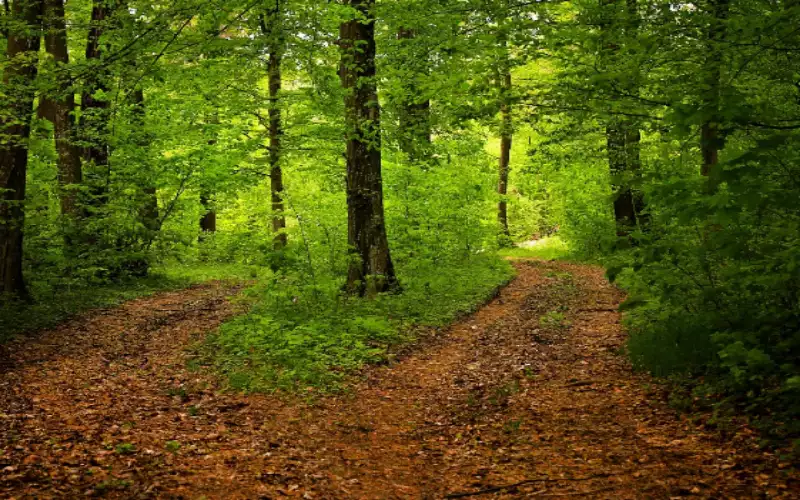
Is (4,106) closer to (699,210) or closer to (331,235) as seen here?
(331,235)

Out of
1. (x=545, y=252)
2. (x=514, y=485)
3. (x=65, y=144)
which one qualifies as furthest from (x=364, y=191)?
(x=545, y=252)

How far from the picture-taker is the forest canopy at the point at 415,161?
566 cm

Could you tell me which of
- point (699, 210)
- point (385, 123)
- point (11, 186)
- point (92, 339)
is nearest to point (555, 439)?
point (699, 210)

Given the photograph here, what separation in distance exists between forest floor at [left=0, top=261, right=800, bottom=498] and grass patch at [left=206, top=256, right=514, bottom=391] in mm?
405

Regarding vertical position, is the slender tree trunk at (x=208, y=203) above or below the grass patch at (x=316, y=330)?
above

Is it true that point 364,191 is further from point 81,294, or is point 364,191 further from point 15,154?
point 81,294

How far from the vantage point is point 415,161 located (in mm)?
16953

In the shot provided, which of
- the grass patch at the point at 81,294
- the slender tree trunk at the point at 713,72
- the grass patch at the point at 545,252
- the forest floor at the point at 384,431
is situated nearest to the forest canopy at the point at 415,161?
the slender tree trunk at the point at 713,72

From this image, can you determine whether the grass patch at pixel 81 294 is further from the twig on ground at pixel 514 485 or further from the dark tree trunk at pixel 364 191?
the twig on ground at pixel 514 485

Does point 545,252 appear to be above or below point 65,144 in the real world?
below

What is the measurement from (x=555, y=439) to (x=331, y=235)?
966 cm

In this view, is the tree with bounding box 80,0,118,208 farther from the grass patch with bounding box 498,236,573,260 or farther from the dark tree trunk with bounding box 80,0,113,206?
the grass patch with bounding box 498,236,573,260

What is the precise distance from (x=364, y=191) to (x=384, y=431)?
6.34 metres

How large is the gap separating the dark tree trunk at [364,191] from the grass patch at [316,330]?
53 cm
